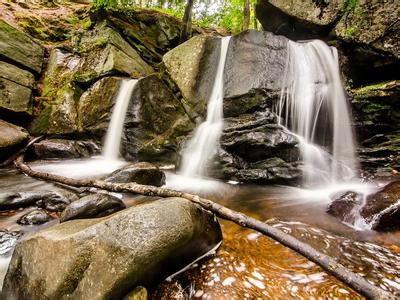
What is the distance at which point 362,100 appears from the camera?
6.98m

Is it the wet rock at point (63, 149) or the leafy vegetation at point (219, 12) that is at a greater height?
the leafy vegetation at point (219, 12)

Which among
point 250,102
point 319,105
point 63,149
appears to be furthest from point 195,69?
point 63,149

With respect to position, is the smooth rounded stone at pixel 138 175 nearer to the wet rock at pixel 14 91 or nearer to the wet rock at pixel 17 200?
the wet rock at pixel 17 200

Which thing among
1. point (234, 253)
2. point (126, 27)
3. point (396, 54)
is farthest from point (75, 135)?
point (396, 54)

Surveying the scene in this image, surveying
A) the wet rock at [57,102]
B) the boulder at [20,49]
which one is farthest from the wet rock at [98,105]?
the boulder at [20,49]

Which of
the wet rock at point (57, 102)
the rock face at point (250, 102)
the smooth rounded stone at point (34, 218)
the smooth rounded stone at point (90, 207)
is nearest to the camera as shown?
the smooth rounded stone at point (90, 207)

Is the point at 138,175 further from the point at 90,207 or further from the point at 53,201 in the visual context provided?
the point at 90,207

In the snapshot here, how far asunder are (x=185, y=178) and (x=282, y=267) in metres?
4.29

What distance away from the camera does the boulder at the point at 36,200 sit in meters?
4.17

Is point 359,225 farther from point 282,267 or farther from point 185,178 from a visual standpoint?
point 185,178

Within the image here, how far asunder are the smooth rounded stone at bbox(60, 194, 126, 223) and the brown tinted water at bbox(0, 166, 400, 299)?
62cm

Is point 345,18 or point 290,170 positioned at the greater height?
point 345,18

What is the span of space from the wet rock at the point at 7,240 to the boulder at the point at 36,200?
2.78 ft

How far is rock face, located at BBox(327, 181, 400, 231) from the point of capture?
11.6 feet
